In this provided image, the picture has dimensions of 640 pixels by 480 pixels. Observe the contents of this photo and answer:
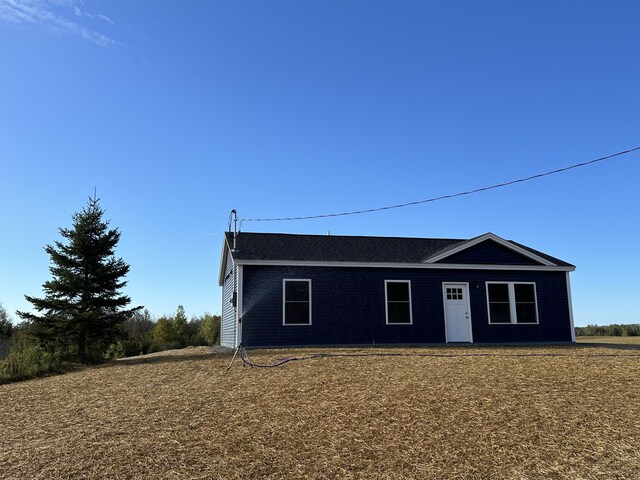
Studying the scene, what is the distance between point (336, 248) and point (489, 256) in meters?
5.92

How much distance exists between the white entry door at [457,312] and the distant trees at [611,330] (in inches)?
804

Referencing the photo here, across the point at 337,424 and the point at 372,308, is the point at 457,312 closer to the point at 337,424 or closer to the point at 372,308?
the point at 372,308

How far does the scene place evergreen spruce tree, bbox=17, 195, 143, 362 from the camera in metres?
16.1

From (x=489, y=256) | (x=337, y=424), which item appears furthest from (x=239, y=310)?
(x=337, y=424)

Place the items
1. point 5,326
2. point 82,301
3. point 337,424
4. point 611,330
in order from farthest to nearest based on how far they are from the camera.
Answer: point 611,330 < point 5,326 < point 82,301 < point 337,424

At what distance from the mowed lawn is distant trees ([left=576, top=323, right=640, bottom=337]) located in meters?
26.0

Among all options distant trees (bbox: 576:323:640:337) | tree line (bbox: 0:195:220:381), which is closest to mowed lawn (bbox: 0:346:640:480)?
tree line (bbox: 0:195:220:381)

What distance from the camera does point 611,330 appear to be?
34375 millimetres

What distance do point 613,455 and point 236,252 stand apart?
12890 mm

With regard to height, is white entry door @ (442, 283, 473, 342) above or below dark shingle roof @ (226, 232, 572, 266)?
below

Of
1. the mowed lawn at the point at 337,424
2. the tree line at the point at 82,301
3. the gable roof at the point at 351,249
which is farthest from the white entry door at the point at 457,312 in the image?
the tree line at the point at 82,301

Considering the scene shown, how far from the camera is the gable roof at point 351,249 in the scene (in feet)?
57.3

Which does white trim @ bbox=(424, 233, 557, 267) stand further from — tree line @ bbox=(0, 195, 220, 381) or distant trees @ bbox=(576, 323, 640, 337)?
distant trees @ bbox=(576, 323, 640, 337)

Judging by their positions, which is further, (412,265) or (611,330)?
(611,330)
